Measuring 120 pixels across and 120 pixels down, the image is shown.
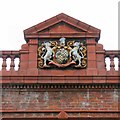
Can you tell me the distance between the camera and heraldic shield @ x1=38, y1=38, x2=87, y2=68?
17.8 meters

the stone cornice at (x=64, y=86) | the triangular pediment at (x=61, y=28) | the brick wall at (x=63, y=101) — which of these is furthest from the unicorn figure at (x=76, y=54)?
the brick wall at (x=63, y=101)

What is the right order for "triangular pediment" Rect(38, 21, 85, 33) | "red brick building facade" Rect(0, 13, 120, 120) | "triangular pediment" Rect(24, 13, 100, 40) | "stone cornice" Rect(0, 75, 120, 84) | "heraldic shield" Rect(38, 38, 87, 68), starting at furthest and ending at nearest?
"triangular pediment" Rect(38, 21, 85, 33) < "triangular pediment" Rect(24, 13, 100, 40) < "heraldic shield" Rect(38, 38, 87, 68) < "stone cornice" Rect(0, 75, 120, 84) < "red brick building facade" Rect(0, 13, 120, 120)

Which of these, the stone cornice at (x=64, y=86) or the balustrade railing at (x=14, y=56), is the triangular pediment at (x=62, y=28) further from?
Answer: the stone cornice at (x=64, y=86)

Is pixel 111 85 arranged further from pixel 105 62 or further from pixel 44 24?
pixel 44 24

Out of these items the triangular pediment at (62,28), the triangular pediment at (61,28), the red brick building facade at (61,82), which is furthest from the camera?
the triangular pediment at (62,28)

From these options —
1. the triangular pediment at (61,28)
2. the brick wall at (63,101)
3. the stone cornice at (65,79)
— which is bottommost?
the brick wall at (63,101)

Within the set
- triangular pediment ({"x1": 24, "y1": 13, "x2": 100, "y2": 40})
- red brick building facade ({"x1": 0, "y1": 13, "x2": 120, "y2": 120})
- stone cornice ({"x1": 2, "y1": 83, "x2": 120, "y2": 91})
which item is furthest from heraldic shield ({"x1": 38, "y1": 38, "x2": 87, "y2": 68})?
stone cornice ({"x1": 2, "y1": 83, "x2": 120, "y2": 91})

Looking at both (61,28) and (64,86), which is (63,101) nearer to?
(64,86)

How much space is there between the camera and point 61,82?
17422 mm

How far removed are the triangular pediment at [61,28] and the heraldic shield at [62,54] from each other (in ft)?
1.22

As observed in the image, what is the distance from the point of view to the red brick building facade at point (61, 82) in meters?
17.1

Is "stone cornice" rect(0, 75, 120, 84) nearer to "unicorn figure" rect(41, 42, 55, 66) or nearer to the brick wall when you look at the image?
the brick wall

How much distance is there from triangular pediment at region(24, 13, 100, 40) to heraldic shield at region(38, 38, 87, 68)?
0.37 meters

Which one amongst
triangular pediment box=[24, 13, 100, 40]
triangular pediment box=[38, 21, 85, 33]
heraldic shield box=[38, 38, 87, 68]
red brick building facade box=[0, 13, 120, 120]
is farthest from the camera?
triangular pediment box=[38, 21, 85, 33]
